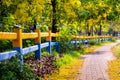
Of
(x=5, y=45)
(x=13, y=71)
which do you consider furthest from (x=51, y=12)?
(x=13, y=71)

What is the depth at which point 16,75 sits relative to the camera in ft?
28.5

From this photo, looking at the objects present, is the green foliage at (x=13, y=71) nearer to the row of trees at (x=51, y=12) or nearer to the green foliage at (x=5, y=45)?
the green foliage at (x=5, y=45)

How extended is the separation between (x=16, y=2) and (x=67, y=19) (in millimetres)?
7297

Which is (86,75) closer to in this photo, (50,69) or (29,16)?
(50,69)

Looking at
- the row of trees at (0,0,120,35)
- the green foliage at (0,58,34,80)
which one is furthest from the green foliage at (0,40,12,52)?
the green foliage at (0,58,34,80)

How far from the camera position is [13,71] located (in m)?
8.66

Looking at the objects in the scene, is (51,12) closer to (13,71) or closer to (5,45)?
(5,45)

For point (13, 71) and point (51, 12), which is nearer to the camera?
point (13, 71)

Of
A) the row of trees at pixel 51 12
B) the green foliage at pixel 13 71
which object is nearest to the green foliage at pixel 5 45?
the row of trees at pixel 51 12

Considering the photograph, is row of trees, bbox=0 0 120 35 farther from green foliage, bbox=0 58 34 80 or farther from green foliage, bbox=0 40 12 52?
green foliage, bbox=0 58 34 80

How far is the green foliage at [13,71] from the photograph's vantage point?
822cm

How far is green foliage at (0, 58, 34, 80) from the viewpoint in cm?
822

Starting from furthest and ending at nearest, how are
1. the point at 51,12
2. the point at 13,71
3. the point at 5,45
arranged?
1. the point at 51,12
2. the point at 5,45
3. the point at 13,71

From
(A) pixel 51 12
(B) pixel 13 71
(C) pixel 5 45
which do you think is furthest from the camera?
(A) pixel 51 12
